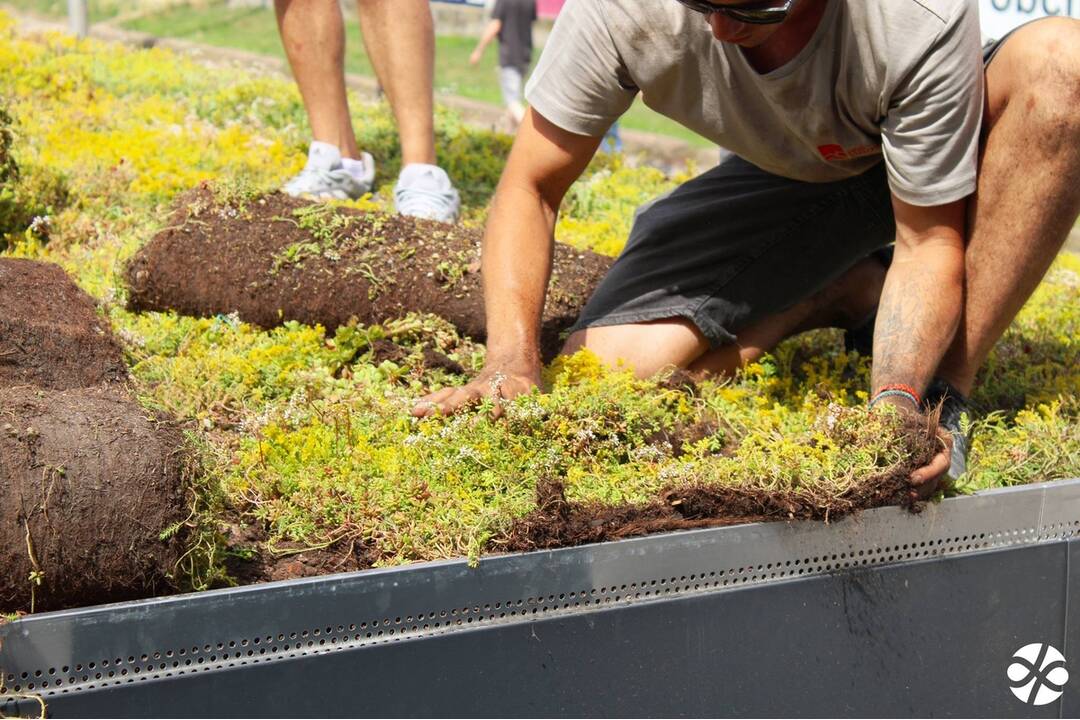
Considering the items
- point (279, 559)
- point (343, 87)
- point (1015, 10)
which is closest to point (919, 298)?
point (279, 559)

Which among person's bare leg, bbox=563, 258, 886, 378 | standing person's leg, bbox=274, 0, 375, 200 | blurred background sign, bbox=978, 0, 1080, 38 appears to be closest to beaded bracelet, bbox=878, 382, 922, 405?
person's bare leg, bbox=563, 258, 886, 378

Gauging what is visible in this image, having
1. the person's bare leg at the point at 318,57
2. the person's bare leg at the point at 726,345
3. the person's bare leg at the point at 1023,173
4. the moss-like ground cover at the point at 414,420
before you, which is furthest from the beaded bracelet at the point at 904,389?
the person's bare leg at the point at 318,57

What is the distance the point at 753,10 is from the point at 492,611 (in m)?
1.40

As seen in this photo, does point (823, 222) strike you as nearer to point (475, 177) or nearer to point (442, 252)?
point (442, 252)

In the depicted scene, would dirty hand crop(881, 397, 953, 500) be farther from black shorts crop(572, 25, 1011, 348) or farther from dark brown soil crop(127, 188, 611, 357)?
dark brown soil crop(127, 188, 611, 357)

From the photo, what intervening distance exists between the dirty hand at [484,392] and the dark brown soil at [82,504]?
834 millimetres

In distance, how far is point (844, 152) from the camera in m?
3.27

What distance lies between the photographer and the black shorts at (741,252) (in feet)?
12.0

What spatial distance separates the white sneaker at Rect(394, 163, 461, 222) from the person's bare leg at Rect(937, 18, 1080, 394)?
212 cm

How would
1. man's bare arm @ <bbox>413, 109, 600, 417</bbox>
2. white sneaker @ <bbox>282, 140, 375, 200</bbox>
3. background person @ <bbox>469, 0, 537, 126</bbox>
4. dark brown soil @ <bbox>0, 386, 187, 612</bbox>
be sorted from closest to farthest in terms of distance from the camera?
dark brown soil @ <bbox>0, 386, 187, 612</bbox>
man's bare arm @ <bbox>413, 109, 600, 417</bbox>
white sneaker @ <bbox>282, 140, 375, 200</bbox>
background person @ <bbox>469, 0, 537, 126</bbox>

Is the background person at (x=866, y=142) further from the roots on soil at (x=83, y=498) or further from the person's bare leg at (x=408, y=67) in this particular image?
the person's bare leg at (x=408, y=67)

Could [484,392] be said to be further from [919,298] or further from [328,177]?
[328,177]

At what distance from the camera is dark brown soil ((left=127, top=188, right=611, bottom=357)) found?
147 inches

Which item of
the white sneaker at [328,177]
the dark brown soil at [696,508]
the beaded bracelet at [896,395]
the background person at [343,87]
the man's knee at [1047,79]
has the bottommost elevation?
the dark brown soil at [696,508]
